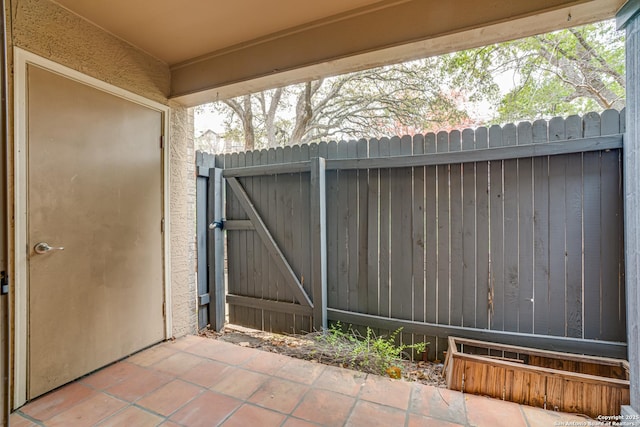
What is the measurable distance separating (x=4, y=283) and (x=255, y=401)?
4.65ft

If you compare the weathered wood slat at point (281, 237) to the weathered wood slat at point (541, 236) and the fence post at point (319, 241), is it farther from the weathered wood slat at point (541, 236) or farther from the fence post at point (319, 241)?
the weathered wood slat at point (541, 236)

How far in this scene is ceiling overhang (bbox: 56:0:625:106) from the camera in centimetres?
165

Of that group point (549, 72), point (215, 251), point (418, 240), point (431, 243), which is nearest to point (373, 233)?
point (418, 240)

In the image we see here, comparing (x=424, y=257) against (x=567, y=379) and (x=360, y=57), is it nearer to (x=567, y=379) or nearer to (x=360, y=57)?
(x=567, y=379)

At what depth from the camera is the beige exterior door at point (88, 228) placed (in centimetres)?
177

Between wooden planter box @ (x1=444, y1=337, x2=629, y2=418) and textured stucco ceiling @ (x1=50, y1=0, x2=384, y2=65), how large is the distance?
248cm

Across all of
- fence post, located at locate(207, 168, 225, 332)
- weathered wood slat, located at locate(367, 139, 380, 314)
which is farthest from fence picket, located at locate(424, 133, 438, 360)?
fence post, located at locate(207, 168, 225, 332)

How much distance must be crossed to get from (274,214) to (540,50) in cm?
527

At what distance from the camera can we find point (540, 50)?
465 cm

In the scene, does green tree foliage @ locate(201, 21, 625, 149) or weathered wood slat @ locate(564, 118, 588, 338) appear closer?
weathered wood slat @ locate(564, 118, 588, 338)

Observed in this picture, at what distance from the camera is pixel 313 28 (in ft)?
6.61

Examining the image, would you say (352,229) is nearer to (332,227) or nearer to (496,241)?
(332,227)

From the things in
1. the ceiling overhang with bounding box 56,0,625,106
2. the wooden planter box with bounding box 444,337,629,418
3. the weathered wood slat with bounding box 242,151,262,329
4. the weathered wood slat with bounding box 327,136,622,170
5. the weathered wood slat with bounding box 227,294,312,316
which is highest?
the ceiling overhang with bounding box 56,0,625,106

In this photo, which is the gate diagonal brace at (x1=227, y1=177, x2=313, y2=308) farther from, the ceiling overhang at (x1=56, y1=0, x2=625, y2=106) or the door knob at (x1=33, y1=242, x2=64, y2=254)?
the door knob at (x1=33, y1=242, x2=64, y2=254)
